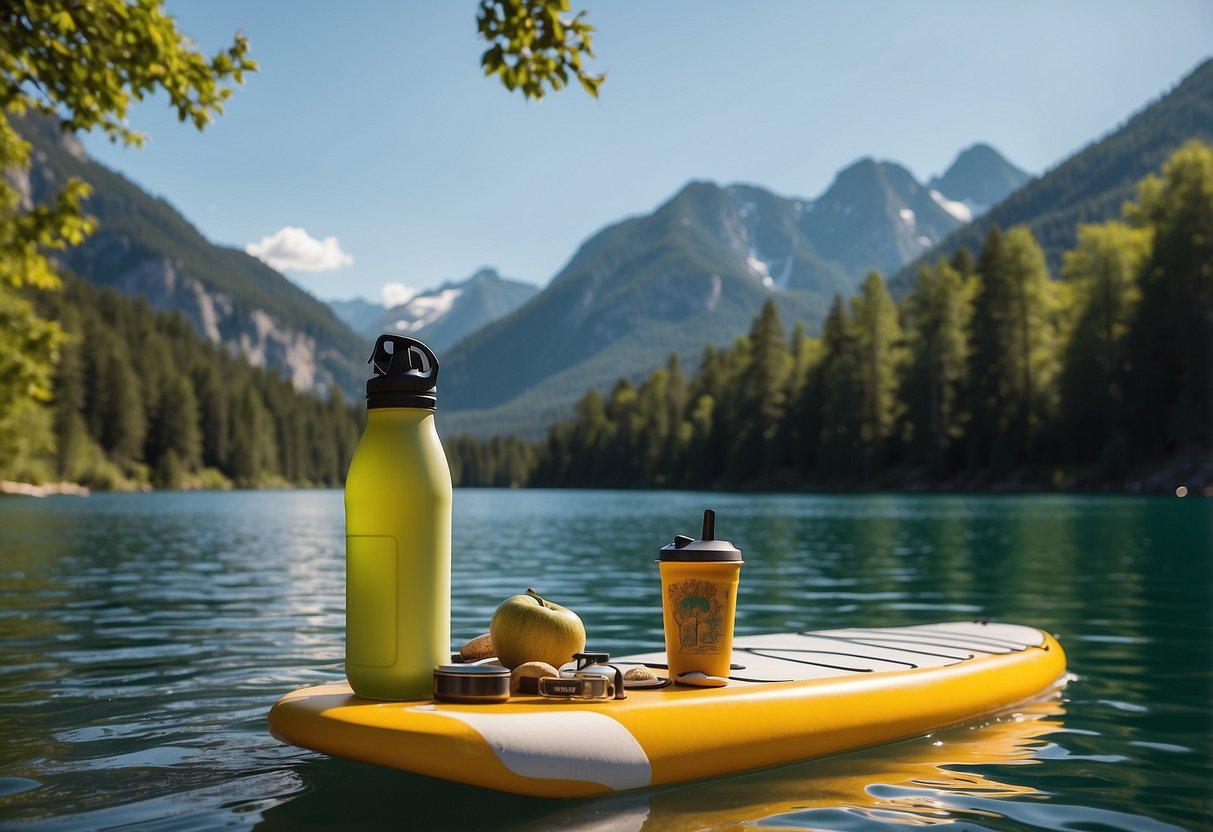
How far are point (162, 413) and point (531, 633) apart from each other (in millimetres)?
116557

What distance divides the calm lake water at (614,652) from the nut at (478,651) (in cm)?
58

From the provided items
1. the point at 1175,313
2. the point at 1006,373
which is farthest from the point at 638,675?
the point at 1006,373

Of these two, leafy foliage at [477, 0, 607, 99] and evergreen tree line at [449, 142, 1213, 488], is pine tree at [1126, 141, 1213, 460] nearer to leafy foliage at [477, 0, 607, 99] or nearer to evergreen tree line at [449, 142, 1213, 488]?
evergreen tree line at [449, 142, 1213, 488]

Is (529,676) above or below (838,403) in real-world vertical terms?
below

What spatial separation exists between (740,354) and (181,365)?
75.9 metres

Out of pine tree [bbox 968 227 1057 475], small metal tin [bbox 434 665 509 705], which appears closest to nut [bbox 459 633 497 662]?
small metal tin [bbox 434 665 509 705]

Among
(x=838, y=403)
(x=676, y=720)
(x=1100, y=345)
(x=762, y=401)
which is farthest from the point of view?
(x=762, y=401)

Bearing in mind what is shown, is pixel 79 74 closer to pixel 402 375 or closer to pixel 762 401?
pixel 402 375

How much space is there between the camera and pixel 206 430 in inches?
4813

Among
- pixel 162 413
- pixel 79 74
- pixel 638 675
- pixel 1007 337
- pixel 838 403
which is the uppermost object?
pixel 1007 337

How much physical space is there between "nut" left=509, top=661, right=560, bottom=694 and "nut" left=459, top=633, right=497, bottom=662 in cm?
48

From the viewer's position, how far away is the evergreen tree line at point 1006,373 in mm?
52156

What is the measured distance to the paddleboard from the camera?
12.7 feet

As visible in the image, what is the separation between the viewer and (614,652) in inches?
349
